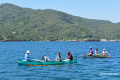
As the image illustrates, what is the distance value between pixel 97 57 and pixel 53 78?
27.1m

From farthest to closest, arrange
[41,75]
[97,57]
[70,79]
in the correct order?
[97,57], [41,75], [70,79]

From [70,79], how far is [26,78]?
6698 millimetres

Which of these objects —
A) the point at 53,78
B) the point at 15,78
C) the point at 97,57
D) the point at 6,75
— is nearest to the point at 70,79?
the point at 53,78

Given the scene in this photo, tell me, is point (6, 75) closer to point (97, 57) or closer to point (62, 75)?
point (62, 75)

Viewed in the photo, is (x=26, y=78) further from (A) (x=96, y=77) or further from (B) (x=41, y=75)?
(A) (x=96, y=77)

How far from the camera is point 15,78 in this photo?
32.5m

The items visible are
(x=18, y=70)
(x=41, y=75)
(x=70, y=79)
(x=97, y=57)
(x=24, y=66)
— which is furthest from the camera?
(x=97, y=57)

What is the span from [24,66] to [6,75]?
7.44 meters

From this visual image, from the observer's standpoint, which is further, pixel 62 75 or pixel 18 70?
pixel 18 70

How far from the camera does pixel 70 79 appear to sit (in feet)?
105

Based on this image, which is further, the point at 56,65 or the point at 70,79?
the point at 56,65

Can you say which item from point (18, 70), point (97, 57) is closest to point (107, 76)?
point (18, 70)

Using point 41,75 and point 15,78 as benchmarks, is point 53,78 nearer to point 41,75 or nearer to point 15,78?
point 41,75

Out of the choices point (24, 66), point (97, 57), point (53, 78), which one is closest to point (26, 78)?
point (53, 78)
